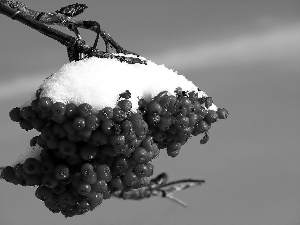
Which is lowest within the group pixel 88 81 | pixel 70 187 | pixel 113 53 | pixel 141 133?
pixel 70 187

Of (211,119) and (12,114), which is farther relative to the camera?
(211,119)

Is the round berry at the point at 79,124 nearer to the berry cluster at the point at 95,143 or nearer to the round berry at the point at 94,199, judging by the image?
the berry cluster at the point at 95,143

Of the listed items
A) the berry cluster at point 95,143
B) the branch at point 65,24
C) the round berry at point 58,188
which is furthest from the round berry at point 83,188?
the branch at point 65,24

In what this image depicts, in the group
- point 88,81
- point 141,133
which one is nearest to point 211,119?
point 141,133

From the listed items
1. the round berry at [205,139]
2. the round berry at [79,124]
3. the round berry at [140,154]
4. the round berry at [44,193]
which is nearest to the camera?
the round berry at [79,124]

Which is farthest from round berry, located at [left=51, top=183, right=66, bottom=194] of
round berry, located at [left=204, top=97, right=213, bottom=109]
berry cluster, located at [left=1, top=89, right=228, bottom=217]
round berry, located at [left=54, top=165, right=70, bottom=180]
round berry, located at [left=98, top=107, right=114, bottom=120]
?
round berry, located at [left=204, top=97, right=213, bottom=109]

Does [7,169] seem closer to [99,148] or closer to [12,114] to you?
[12,114]
